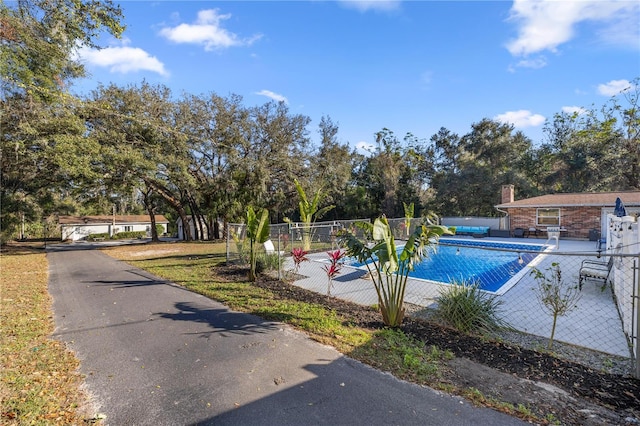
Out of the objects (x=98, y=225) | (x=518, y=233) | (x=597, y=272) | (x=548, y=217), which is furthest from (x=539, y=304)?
(x=98, y=225)

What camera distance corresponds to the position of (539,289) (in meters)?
5.33

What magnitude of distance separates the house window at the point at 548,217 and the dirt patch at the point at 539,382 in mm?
17672

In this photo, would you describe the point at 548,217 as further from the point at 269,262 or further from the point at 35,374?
the point at 35,374

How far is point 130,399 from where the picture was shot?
304cm

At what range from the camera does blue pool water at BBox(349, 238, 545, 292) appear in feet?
27.5

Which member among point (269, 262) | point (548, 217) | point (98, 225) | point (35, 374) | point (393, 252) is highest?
point (548, 217)

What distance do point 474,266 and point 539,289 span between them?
6.27 m

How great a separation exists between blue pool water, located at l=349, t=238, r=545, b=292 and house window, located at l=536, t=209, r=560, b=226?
16.8 feet

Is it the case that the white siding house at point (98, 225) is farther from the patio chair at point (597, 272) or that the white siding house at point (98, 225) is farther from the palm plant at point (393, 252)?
the patio chair at point (597, 272)

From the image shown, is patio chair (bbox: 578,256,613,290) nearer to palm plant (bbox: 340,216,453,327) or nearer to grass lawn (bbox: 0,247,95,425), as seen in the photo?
palm plant (bbox: 340,216,453,327)

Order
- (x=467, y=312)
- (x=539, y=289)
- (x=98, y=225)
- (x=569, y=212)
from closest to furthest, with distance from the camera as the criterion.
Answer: (x=467, y=312)
(x=539, y=289)
(x=569, y=212)
(x=98, y=225)

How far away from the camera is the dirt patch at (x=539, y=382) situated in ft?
9.07

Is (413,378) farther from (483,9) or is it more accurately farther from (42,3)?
(42,3)

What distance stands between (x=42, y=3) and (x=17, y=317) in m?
7.41
